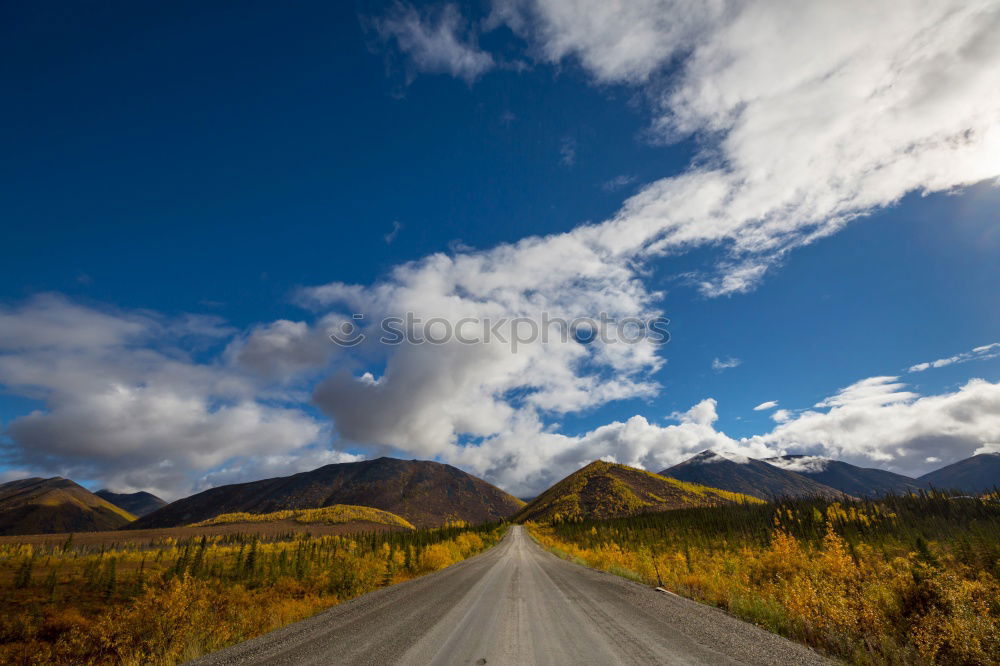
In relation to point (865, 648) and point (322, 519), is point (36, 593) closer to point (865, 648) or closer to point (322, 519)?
point (865, 648)

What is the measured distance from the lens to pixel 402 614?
12.2m

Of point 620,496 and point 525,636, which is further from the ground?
Result: point 620,496

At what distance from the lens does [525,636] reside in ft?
30.3

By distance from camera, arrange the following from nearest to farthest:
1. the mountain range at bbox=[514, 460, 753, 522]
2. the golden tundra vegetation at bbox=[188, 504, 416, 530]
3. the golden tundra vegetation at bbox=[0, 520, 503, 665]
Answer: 1. the golden tundra vegetation at bbox=[0, 520, 503, 665]
2. the mountain range at bbox=[514, 460, 753, 522]
3. the golden tundra vegetation at bbox=[188, 504, 416, 530]

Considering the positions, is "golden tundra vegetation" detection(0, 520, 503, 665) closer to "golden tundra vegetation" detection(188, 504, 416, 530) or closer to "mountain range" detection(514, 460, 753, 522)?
"mountain range" detection(514, 460, 753, 522)

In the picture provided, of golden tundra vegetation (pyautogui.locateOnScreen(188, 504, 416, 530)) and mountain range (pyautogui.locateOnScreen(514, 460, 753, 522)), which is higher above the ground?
mountain range (pyautogui.locateOnScreen(514, 460, 753, 522))

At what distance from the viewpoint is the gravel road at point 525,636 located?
24.8ft

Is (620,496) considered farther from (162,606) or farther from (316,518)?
(162,606)

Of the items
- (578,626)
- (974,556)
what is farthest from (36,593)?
(974,556)

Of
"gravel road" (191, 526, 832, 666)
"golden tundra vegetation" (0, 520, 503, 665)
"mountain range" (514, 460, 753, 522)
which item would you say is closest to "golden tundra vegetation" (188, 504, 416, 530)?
"mountain range" (514, 460, 753, 522)

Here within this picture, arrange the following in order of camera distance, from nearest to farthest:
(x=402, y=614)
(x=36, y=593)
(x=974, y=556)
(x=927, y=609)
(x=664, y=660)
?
(x=664, y=660) < (x=927, y=609) < (x=402, y=614) < (x=974, y=556) < (x=36, y=593)

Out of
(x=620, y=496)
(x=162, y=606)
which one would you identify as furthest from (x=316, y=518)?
(x=162, y=606)

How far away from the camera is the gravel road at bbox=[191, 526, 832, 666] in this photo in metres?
7.56

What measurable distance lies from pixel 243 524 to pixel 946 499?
21014 centimetres
